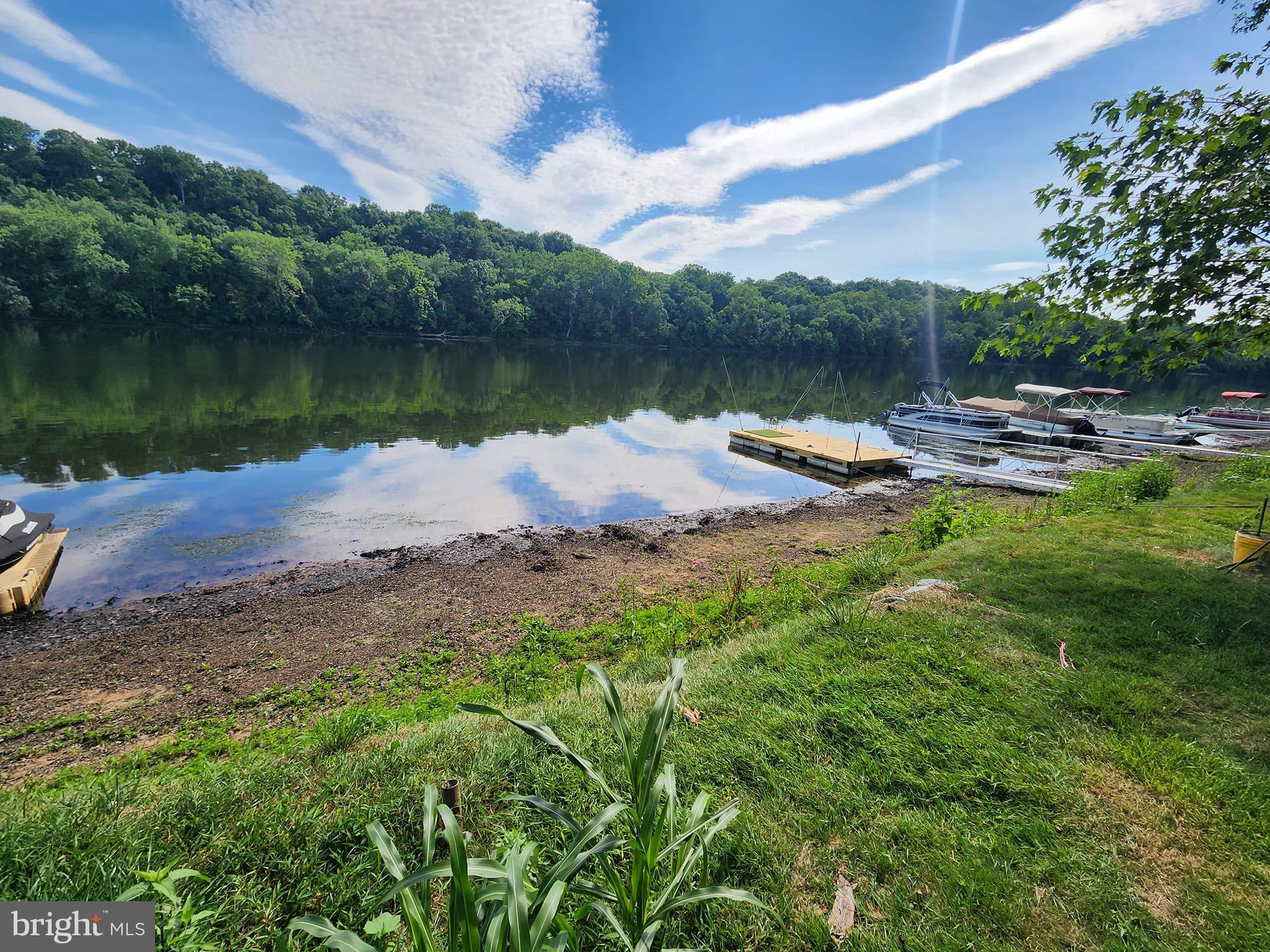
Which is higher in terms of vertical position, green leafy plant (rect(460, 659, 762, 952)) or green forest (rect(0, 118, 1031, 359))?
green forest (rect(0, 118, 1031, 359))

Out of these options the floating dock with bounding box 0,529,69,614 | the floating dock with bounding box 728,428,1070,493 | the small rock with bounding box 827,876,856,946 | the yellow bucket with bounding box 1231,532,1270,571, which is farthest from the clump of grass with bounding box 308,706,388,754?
the floating dock with bounding box 728,428,1070,493

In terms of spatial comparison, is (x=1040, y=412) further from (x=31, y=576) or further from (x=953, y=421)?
(x=31, y=576)

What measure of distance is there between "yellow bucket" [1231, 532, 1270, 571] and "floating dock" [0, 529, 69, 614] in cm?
1582

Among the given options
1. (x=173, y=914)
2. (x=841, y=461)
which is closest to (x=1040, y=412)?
(x=841, y=461)

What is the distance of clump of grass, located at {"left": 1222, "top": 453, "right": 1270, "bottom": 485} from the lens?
11586mm

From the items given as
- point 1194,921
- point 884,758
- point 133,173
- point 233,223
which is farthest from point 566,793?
point 133,173

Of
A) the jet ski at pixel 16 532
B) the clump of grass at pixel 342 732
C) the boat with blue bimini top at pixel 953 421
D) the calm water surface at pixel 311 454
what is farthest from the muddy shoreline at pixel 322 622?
the boat with blue bimini top at pixel 953 421

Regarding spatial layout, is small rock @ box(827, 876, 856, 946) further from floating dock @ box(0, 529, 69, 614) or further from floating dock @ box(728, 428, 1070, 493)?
floating dock @ box(728, 428, 1070, 493)

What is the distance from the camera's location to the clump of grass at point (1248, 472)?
11.6 metres

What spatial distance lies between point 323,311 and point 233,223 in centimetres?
3238

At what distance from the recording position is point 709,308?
304ft

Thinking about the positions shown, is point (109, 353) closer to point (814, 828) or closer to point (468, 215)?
point (814, 828)

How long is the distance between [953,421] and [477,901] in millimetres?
32237

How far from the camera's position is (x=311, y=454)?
16703 mm
